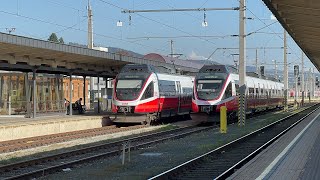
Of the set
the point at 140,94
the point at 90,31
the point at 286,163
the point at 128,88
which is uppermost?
the point at 90,31

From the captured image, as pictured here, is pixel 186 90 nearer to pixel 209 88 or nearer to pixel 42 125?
pixel 209 88

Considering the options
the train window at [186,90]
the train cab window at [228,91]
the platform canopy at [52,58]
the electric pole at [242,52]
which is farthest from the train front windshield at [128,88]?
the train window at [186,90]

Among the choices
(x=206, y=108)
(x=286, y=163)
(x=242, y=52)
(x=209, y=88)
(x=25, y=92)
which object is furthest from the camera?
(x=25, y=92)

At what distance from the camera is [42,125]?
965 inches

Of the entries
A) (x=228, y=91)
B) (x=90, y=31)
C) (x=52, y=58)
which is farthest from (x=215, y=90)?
(x=90, y=31)

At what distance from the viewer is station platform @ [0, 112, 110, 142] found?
22.0 meters

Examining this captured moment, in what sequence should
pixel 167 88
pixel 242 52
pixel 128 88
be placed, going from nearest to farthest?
pixel 242 52 → pixel 128 88 → pixel 167 88

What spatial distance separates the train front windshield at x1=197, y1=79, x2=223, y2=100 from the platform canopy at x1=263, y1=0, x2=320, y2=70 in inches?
209

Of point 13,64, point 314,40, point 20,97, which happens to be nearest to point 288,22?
point 314,40

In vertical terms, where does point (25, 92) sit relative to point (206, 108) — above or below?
above

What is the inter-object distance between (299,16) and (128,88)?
463 inches

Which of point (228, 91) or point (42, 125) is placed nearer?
point (42, 125)

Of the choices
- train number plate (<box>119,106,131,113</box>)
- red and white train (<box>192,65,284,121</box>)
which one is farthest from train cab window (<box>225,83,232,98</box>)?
train number plate (<box>119,106,131,113</box>)

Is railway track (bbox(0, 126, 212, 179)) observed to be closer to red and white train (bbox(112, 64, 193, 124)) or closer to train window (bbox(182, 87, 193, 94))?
red and white train (bbox(112, 64, 193, 124))
